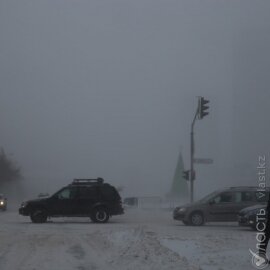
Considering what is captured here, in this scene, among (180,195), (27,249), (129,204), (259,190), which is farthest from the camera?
(180,195)

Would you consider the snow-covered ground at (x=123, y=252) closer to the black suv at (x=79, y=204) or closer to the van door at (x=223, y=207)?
the van door at (x=223, y=207)

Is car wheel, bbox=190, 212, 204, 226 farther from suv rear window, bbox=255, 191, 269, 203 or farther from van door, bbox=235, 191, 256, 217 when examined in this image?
suv rear window, bbox=255, 191, 269, 203

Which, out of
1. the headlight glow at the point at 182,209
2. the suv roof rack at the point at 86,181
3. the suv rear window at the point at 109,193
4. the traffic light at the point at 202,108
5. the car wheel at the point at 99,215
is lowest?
the car wheel at the point at 99,215

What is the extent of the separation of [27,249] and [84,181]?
47.9 ft

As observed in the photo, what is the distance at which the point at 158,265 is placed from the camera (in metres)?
13.1

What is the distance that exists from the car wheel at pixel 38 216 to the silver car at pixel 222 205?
600cm

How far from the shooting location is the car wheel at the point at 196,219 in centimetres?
2816

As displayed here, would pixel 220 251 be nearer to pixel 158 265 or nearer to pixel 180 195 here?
pixel 158 265

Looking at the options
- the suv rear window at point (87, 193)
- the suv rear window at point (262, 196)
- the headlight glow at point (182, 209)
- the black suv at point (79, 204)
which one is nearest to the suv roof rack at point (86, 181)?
the black suv at point (79, 204)

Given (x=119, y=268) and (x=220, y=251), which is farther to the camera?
(x=220, y=251)

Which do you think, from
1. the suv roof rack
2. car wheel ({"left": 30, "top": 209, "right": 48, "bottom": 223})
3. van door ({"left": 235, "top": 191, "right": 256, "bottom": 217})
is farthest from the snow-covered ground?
the suv roof rack

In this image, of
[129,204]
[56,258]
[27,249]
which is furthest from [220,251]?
[129,204]

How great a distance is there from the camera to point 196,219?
28.2m

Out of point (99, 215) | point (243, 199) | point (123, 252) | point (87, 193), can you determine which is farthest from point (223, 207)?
point (123, 252)
